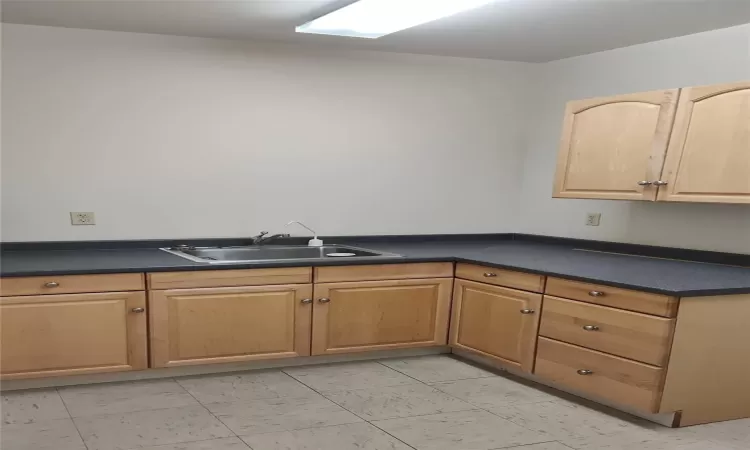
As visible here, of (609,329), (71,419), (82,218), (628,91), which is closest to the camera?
(71,419)

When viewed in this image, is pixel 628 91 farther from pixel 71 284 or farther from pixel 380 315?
pixel 71 284

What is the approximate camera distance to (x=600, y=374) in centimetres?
272

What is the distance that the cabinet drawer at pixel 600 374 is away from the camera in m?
2.54

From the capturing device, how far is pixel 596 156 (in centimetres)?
317

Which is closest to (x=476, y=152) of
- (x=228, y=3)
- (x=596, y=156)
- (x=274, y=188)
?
(x=596, y=156)

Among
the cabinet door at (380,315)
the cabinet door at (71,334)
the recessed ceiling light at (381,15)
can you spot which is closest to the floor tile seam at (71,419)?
the cabinet door at (71,334)

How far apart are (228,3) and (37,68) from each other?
4.19 feet

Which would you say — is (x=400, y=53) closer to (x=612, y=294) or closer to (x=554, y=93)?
(x=554, y=93)

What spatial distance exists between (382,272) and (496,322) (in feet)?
2.41

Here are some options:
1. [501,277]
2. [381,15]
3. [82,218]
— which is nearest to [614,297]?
[501,277]

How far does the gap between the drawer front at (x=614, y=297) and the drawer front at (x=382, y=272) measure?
0.70 metres

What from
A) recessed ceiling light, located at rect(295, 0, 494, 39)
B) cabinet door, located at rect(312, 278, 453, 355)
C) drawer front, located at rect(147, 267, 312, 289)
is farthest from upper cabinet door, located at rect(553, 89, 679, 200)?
drawer front, located at rect(147, 267, 312, 289)

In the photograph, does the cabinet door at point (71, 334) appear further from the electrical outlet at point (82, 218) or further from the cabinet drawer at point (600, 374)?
the cabinet drawer at point (600, 374)

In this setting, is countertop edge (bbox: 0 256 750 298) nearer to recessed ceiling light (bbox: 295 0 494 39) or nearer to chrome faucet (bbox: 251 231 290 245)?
chrome faucet (bbox: 251 231 290 245)
